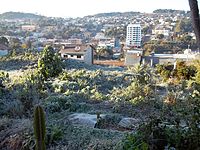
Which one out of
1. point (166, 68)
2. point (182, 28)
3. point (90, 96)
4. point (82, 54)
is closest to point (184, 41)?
point (182, 28)

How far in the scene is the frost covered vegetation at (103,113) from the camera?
206 inches

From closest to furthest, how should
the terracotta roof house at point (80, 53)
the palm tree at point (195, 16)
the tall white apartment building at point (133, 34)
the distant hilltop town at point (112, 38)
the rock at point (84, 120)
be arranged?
1. the palm tree at point (195, 16)
2. the rock at point (84, 120)
3. the terracotta roof house at point (80, 53)
4. the distant hilltop town at point (112, 38)
5. the tall white apartment building at point (133, 34)

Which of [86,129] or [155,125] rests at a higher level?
[155,125]

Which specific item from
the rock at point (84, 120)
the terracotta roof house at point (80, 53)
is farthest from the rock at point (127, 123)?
the terracotta roof house at point (80, 53)

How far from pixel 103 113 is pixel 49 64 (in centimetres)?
748

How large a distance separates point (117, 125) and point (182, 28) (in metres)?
73.3

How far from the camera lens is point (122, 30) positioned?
9444cm

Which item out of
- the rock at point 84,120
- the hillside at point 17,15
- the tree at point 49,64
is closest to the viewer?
the rock at point 84,120

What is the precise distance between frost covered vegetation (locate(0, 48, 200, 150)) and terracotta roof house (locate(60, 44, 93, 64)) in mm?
13359

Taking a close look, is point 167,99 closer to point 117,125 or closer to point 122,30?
point 117,125

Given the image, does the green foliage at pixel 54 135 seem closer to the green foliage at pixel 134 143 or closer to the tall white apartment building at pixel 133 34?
the green foliage at pixel 134 143

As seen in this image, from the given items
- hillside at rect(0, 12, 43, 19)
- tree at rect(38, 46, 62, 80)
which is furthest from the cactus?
hillside at rect(0, 12, 43, 19)

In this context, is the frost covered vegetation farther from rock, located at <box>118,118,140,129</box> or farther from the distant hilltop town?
the distant hilltop town

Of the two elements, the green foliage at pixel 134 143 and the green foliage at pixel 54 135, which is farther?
the green foliage at pixel 54 135
